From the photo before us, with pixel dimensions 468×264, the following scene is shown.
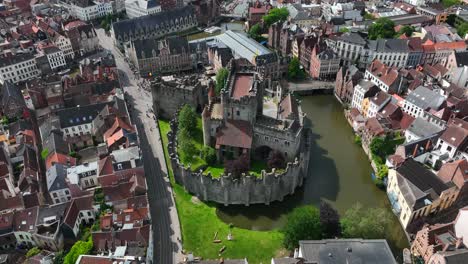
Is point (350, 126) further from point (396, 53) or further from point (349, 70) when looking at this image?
→ point (396, 53)

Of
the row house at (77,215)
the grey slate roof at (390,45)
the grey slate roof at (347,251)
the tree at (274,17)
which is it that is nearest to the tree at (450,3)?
the grey slate roof at (390,45)

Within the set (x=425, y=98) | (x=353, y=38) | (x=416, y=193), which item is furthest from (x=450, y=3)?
(x=416, y=193)

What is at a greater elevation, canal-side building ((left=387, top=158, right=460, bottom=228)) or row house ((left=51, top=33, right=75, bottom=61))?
row house ((left=51, top=33, right=75, bottom=61))

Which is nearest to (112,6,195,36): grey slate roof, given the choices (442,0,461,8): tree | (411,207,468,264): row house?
(442,0,461,8): tree

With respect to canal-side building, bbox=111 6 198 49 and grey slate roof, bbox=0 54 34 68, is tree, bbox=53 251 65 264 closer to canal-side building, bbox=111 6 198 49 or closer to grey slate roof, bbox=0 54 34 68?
grey slate roof, bbox=0 54 34 68

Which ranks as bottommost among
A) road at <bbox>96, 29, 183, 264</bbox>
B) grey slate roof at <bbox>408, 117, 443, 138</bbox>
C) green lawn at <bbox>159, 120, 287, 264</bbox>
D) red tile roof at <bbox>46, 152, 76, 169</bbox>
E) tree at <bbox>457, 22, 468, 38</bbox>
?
green lawn at <bbox>159, 120, 287, 264</bbox>

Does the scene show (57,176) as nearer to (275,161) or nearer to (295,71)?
(275,161)
